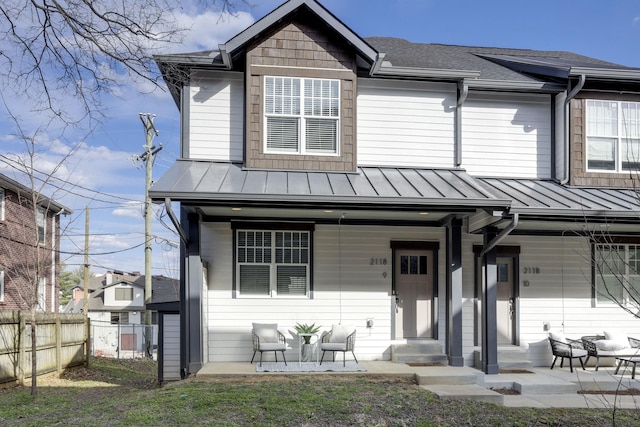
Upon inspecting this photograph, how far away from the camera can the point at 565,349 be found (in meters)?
9.69

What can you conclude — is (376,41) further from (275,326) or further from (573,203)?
(275,326)

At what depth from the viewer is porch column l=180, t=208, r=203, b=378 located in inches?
351

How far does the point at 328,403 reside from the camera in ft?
22.4

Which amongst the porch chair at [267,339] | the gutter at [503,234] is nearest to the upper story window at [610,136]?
the gutter at [503,234]

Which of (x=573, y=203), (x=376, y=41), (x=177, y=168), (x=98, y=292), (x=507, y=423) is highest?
(x=376, y=41)

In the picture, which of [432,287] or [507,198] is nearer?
[507,198]

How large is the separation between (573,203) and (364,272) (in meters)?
3.94

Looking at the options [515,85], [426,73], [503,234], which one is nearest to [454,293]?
[503,234]

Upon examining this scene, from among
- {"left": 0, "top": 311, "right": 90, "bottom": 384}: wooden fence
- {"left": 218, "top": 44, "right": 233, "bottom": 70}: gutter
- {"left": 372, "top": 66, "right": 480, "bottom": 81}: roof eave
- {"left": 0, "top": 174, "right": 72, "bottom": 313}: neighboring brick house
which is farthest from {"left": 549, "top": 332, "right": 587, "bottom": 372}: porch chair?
{"left": 0, "top": 174, "right": 72, "bottom": 313}: neighboring brick house

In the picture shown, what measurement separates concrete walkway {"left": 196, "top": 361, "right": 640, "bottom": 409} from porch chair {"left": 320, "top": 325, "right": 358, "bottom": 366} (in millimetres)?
417

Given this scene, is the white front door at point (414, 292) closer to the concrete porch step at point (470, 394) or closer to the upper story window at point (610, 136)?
the concrete porch step at point (470, 394)

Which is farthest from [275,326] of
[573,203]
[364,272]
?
[573,203]

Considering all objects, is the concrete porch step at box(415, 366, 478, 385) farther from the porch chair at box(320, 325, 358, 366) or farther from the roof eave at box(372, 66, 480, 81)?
the roof eave at box(372, 66, 480, 81)

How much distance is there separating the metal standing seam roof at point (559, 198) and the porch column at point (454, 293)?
1.05m
